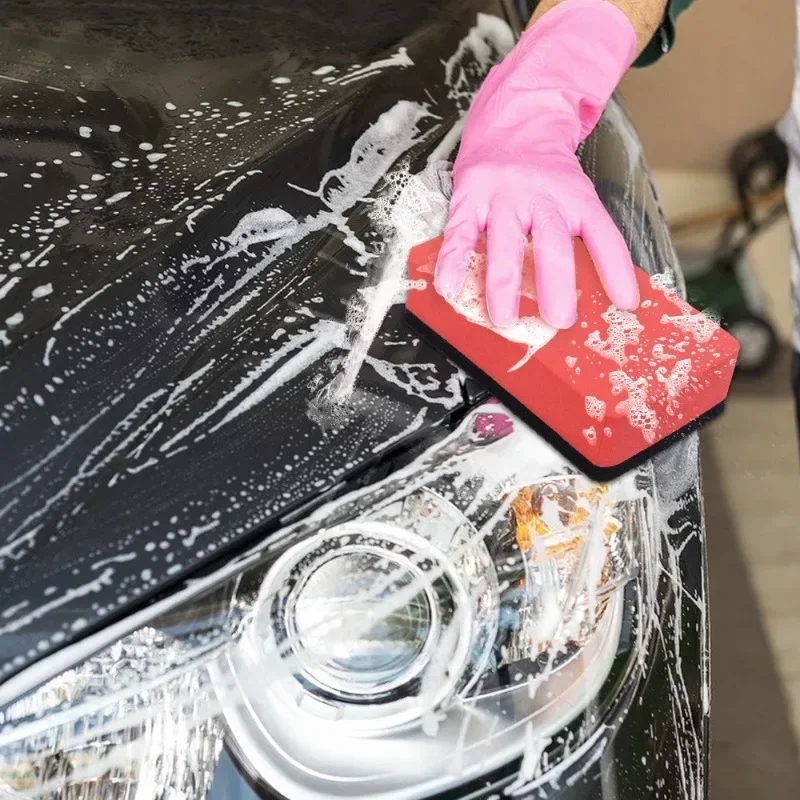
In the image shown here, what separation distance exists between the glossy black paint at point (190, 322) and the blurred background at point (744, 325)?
339mm

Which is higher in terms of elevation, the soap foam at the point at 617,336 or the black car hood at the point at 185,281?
the black car hood at the point at 185,281

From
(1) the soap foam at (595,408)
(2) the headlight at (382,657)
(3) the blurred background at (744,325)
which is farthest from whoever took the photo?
(3) the blurred background at (744,325)

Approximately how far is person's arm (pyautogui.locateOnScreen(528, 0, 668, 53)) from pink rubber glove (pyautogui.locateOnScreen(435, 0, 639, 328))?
0.02 metres

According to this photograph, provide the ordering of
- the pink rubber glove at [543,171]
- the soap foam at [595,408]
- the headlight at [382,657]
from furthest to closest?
the pink rubber glove at [543,171] → the soap foam at [595,408] → the headlight at [382,657]

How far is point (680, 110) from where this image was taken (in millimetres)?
1984

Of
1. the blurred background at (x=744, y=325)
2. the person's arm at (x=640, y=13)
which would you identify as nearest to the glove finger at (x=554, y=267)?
the blurred background at (x=744, y=325)

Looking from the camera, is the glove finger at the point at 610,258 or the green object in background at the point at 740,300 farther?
the green object in background at the point at 740,300

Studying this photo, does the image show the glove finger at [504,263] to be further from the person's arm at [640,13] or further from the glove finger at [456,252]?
the person's arm at [640,13]

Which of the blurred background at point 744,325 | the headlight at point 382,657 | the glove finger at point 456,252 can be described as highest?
the glove finger at point 456,252

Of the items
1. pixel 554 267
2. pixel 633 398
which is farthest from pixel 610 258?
pixel 633 398

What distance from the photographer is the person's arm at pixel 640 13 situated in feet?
3.10

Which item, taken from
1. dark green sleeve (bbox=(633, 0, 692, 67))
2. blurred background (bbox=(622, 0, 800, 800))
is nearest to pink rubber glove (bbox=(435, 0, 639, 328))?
dark green sleeve (bbox=(633, 0, 692, 67))

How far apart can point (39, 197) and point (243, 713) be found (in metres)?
0.52

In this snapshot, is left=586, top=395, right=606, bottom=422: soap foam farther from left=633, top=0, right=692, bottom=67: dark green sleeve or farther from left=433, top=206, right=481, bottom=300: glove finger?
left=633, top=0, right=692, bottom=67: dark green sleeve
